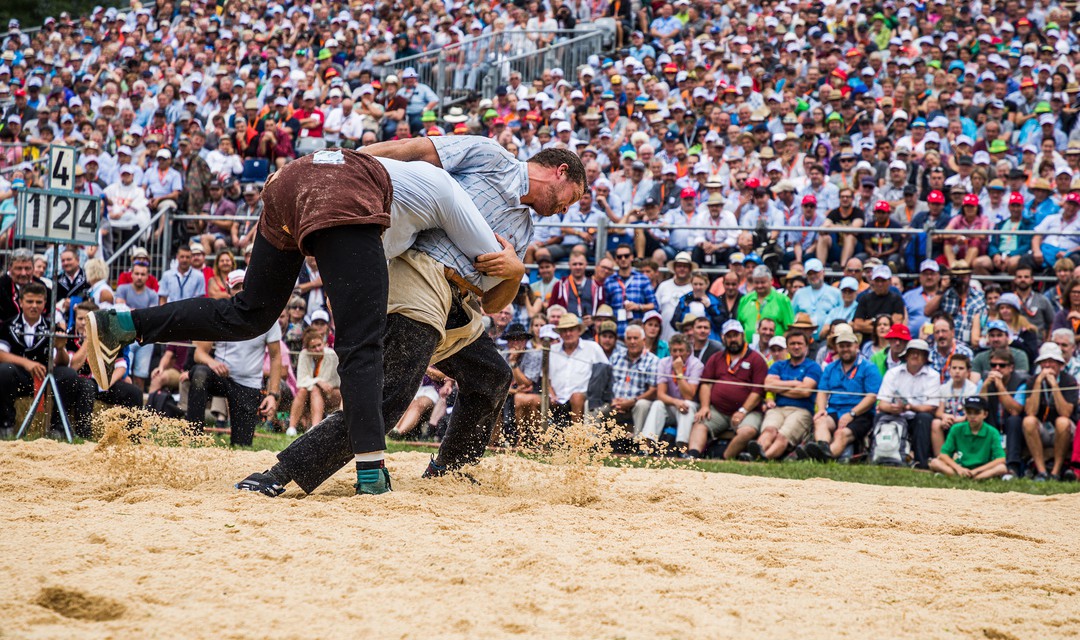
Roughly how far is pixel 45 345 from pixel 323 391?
8.99 feet

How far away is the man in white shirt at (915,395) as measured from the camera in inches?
413

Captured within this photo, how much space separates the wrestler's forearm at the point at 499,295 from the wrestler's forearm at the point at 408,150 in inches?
26.2

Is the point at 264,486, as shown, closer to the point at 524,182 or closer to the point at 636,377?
the point at 524,182

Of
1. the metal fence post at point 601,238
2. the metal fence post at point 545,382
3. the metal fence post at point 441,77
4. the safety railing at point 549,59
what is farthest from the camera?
the safety railing at point 549,59

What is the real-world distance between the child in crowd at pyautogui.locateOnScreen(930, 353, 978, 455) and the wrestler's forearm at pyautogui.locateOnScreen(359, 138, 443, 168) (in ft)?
21.6

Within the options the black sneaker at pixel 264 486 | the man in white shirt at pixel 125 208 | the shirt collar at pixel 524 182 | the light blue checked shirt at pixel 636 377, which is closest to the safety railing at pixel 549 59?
the man in white shirt at pixel 125 208

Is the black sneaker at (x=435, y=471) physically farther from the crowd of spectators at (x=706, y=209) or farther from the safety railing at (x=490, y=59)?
the safety railing at (x=490, y=59)

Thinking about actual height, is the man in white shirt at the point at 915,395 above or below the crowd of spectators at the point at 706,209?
below

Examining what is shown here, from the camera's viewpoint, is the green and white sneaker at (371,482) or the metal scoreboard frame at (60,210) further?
the metal scoreboard frame at (60,210)

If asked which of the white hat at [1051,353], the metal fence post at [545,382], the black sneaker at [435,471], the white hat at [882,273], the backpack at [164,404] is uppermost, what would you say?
the white hat at [882,273]

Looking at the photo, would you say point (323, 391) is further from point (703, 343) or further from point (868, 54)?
point (868, 54)

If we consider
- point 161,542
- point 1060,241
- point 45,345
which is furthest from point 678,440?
point 161,542

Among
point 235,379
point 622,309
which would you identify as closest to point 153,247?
point 235,379

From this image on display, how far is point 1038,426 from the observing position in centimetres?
1001
